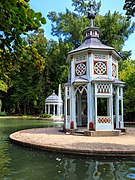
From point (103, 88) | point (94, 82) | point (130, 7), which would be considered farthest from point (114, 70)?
point (130, 7)

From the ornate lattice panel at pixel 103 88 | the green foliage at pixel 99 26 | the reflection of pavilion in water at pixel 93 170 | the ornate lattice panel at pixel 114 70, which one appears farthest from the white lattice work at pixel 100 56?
the green foliage at pixel 99 26

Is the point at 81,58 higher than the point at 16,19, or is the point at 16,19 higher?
the point at 81,58

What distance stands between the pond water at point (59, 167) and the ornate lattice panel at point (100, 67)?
6641 millimetres

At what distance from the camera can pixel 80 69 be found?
1376 centimetres

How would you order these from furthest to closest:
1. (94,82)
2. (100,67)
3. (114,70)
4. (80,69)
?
(114,70) → (80,69) → (100,67) → (94,82)

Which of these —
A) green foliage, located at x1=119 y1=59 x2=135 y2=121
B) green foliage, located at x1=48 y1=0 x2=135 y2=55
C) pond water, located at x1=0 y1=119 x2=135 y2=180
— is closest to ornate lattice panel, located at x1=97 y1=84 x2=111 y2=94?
pond water, located at x1=0 y1=119 x2=135 y2=180

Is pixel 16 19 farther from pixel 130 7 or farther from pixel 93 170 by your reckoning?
pixel 130 7

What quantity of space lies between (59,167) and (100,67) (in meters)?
8.19

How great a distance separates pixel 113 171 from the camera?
588cm

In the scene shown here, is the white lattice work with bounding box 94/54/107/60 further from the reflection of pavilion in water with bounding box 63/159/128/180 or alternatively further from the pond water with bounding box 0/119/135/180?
the reflection of pavilion in water with bounding box 63/159/128/180

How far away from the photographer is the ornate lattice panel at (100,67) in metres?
13.3

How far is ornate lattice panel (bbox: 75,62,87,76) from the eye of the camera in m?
13.6

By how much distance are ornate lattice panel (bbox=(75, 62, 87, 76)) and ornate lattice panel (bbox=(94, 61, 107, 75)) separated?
0.68 m

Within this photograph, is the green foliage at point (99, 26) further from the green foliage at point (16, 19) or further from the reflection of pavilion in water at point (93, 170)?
the green foliage at point (16, 19)
